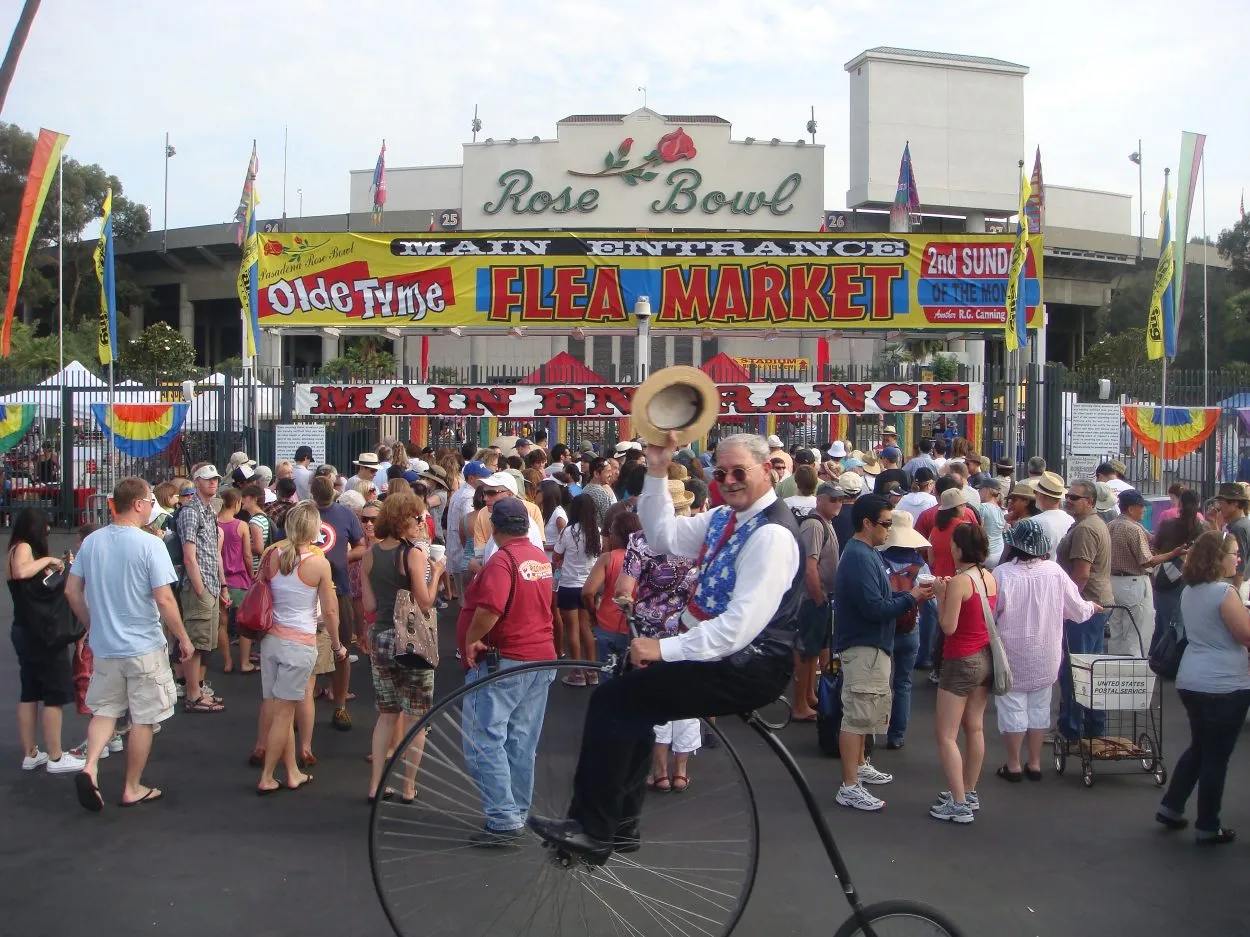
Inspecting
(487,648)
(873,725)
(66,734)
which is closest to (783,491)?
(873,725)

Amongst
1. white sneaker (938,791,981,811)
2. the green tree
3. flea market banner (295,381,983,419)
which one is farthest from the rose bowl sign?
white sneaker (938,791,981,811)

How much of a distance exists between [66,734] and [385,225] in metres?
41.7

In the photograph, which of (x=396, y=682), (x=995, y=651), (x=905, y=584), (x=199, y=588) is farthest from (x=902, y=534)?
(x=199, y=588)

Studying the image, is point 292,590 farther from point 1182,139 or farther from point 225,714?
point 1182,139

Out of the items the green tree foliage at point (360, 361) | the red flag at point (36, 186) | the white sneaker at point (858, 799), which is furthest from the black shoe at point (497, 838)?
the green tree foliage at point (360, 361)

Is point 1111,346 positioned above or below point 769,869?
above

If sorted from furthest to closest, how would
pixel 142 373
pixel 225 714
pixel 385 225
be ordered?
pixel 385 225 → pixel 142 373 → pixel 225 714

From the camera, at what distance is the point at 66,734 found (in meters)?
7.59

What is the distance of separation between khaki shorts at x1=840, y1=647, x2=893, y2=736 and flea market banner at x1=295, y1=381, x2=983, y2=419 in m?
10.9

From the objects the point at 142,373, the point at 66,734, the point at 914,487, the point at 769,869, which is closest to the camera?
the point at 769,869

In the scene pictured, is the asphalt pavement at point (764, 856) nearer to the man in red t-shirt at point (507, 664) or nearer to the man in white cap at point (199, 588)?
the man in red t-shirt at point (507, 664)

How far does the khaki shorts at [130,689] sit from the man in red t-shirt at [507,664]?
5.50 feet

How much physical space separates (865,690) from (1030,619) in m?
1.09

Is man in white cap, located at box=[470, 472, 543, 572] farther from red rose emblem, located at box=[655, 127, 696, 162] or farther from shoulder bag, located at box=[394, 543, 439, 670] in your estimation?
red rose emblem, located at box=[655, 127, 696, 162]
